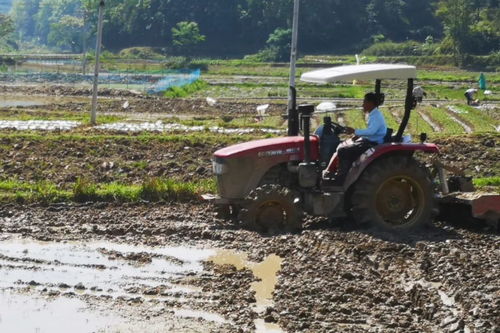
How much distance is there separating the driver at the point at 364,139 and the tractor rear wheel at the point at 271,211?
64 centimetres

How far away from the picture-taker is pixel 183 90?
4788 cm

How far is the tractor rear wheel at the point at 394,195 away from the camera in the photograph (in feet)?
37.0

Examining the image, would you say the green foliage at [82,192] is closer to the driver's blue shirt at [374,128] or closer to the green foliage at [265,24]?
the driver's blue shirt at [374,128]

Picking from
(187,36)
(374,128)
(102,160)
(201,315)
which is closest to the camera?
(201,315)

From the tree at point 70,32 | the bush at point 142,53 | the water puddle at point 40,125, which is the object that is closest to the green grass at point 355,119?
the water puddle at point 40,125

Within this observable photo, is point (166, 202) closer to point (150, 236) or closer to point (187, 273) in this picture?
point (150, 236)

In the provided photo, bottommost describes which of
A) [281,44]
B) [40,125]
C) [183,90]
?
[183,90]

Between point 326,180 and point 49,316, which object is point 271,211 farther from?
point 49,316

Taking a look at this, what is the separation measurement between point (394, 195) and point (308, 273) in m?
2.40

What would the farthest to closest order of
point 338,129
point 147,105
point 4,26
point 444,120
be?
point 4,26 < point 147,105 < point 444,120 < point 338,129

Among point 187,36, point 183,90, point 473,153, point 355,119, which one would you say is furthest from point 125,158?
point 187,36

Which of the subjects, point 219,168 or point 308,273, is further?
point 219,168

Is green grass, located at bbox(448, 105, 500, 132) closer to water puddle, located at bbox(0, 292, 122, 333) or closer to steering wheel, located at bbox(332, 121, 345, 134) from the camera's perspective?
steering wheel, located at bbox(332, 121, 345, 134)

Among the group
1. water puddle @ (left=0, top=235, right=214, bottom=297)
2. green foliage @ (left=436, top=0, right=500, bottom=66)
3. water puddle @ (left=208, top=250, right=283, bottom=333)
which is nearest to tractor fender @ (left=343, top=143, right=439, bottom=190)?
water puddle @ (left=208, top=250, right=283, bottom=333)
